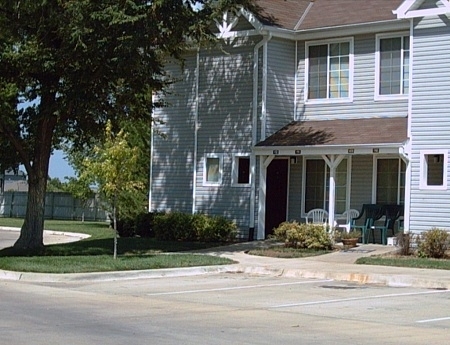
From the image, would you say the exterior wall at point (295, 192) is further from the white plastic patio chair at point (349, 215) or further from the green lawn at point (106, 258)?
the green lawn at point (106, 258)

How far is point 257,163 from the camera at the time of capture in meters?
28.2

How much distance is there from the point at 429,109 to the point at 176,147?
10.1 metres

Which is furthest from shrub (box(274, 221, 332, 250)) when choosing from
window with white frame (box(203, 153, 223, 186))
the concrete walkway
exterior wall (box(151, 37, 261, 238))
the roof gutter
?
the roof gutter

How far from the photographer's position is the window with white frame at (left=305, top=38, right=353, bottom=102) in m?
27.6

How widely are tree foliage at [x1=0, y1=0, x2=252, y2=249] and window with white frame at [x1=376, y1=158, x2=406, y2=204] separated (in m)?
6.56

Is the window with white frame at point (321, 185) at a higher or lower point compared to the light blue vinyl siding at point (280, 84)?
lower

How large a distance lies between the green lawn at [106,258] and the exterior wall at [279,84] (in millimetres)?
4762

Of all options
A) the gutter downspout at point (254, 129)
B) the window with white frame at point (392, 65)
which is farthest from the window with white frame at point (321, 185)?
the window with white frame at point (392, 65)

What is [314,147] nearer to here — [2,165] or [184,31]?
[184,31]

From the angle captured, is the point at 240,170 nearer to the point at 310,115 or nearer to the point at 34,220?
the point at 310,115

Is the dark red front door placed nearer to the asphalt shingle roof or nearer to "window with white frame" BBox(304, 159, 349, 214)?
"window with white frame" BBox(304, 159, 349, 214)

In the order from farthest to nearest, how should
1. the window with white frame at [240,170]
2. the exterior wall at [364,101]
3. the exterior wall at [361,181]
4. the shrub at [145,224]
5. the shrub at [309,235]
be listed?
1. the shrub at [145,224]
2. the window with white frame at [240,170]
3. the exterior wall at [361,181]
4. the exterior wall at [364,101]
5. the shrub at [309,235]

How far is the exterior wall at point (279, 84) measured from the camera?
92.4 feet

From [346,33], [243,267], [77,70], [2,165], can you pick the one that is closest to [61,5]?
[77,70]
